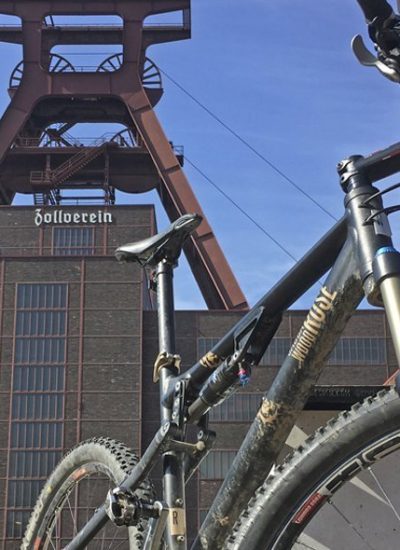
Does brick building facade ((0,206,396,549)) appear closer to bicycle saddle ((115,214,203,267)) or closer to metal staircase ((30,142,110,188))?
metal staircase ((30,142,110,188))

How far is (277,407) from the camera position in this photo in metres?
2.91

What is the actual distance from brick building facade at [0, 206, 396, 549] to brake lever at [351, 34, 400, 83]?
3121 centimetres

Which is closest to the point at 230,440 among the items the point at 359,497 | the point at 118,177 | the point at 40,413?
the point at 40,413

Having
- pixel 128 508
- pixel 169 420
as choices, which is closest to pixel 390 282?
pixel 169 420

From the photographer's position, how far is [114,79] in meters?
41.4

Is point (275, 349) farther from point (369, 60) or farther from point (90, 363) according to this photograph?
point (369, 60)

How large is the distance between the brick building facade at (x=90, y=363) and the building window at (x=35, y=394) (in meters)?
0.04

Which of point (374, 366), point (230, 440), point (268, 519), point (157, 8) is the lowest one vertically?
point (268, 519)

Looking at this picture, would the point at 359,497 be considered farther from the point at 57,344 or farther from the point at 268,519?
the point at 57,344

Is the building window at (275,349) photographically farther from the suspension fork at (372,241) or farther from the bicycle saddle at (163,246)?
the suspension fork at (372,241)

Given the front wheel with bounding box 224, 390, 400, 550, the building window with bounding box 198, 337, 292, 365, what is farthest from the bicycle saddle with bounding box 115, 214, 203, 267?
the building window with bounding box 198, 337, 292, 365

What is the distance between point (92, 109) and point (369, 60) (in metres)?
41.2

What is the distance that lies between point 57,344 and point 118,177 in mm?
9762

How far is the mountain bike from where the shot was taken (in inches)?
98.3
